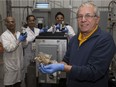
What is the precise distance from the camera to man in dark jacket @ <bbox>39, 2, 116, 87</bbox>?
1391 millimetres

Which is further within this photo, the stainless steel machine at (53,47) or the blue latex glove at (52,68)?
the stainless steel machine at (53,47)

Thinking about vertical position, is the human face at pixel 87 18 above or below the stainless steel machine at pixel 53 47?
above

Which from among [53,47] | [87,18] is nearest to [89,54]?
[87,18]

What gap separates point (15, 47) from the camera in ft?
8.65

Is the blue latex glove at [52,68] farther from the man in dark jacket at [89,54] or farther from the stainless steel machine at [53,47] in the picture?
the stainless steel machine at [53,47]

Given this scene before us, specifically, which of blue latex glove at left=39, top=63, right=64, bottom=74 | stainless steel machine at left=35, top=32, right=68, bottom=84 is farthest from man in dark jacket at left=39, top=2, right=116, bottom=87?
stainless steel machine at left=35, top=32, right=68, bottom=84

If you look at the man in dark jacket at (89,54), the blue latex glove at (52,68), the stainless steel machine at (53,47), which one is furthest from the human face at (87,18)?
the stainless steel machine at (53,47)

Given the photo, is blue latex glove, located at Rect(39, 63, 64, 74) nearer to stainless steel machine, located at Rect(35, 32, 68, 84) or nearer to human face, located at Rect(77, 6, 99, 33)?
human face, located at Rect(77, 6, 99, 33)

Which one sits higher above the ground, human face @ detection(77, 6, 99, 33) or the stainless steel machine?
human face @ detection(77, 6, 99, 33)

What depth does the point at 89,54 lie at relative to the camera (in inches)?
57.7

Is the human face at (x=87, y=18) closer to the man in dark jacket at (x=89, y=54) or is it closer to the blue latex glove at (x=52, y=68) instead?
the man in dark jacket at (x=89, y=54)

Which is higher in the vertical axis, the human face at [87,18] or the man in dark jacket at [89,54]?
the human face at [87,18]

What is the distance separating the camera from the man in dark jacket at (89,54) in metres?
1.39

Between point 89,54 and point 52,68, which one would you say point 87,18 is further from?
point 52,68
